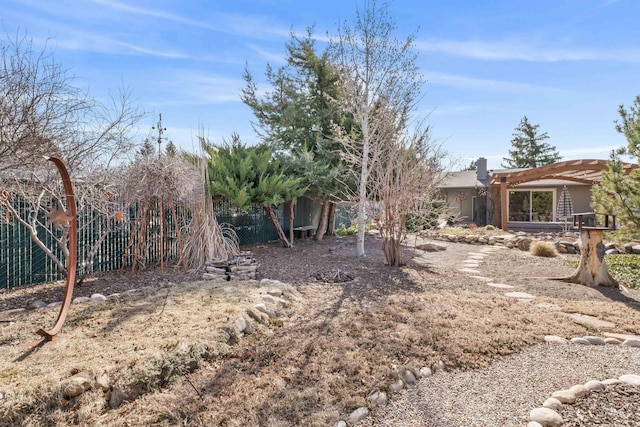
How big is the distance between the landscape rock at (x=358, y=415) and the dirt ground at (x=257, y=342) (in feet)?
0.17

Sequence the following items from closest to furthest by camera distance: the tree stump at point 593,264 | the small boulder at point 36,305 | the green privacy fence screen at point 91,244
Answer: the small boulder at point 36,305 < the green privacy fence screen at point 91,244 < the tree stump at point 593,264

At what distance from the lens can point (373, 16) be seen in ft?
24.6

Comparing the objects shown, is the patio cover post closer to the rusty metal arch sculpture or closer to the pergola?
the pergola

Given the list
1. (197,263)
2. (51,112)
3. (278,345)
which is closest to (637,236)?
(278,345)

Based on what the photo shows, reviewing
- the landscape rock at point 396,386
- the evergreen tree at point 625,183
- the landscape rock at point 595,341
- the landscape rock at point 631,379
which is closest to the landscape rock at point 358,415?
the landscape rock at point 396,386

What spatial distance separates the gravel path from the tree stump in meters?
3.25

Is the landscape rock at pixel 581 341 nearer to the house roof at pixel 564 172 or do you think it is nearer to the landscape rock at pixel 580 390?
the landscape rock at pixel 580 390

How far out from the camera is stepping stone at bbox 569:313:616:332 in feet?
12.2

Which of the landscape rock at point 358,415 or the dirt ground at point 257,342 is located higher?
the dirt ground at point 257,342

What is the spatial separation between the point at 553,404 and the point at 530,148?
1333 inches

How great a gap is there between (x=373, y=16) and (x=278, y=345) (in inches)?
288

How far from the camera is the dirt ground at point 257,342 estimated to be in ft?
7.07

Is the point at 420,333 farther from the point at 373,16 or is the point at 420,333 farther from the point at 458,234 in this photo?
the point at 458,234

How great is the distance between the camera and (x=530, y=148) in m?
30.3
